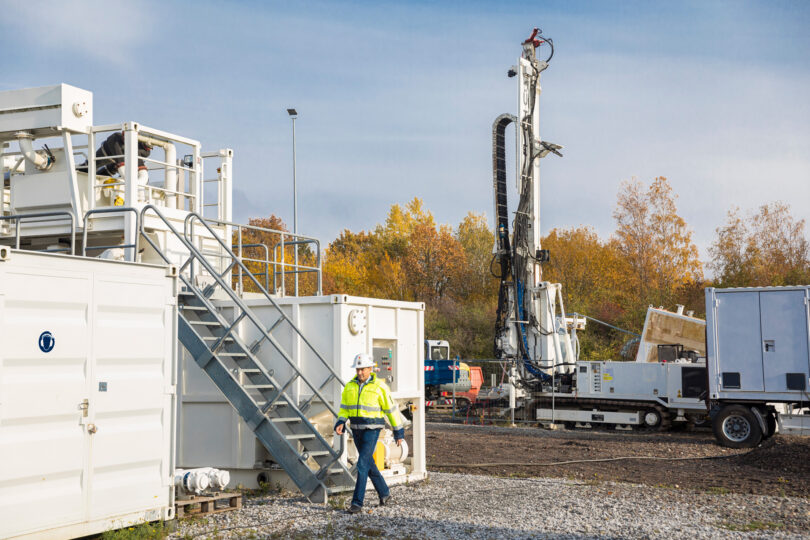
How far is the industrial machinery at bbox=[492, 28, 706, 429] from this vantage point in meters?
23.4

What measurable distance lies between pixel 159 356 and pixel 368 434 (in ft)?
8.79

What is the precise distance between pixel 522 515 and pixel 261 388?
366cm

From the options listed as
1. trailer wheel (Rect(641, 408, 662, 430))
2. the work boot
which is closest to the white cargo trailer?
trailer wheel (Rect(641, 408, 662, 430))

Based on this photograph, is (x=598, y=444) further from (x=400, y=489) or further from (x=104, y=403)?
(x=104, y=403)

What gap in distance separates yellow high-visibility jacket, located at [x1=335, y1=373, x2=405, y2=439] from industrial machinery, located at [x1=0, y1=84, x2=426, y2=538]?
527mm

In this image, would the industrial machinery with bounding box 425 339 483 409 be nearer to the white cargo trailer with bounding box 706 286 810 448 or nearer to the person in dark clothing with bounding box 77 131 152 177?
the white cargo trailer with bounding box 706 286 810 448

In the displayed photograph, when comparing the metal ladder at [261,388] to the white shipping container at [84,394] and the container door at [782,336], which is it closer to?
the white shipping container at [84,394]

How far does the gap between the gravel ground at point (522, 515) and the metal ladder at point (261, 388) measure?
1.37 ft

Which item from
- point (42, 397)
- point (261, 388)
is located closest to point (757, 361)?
point (261, 388)

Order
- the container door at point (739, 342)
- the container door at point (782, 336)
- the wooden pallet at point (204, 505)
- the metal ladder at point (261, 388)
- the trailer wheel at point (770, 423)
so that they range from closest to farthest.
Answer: the wooden pallet at point (204, 505), the metal ladder at point (261, 388), the container door at point (782, 336), the container door at point (739, 342), the trailer wheel at point (770, 423)

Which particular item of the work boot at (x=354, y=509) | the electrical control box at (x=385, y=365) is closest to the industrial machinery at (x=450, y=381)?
the electrical control box at (x=385, y=365)

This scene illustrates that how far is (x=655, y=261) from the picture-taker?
147 ft

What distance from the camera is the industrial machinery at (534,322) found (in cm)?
2344

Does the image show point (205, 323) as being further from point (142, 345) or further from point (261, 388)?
point (142, 345)
